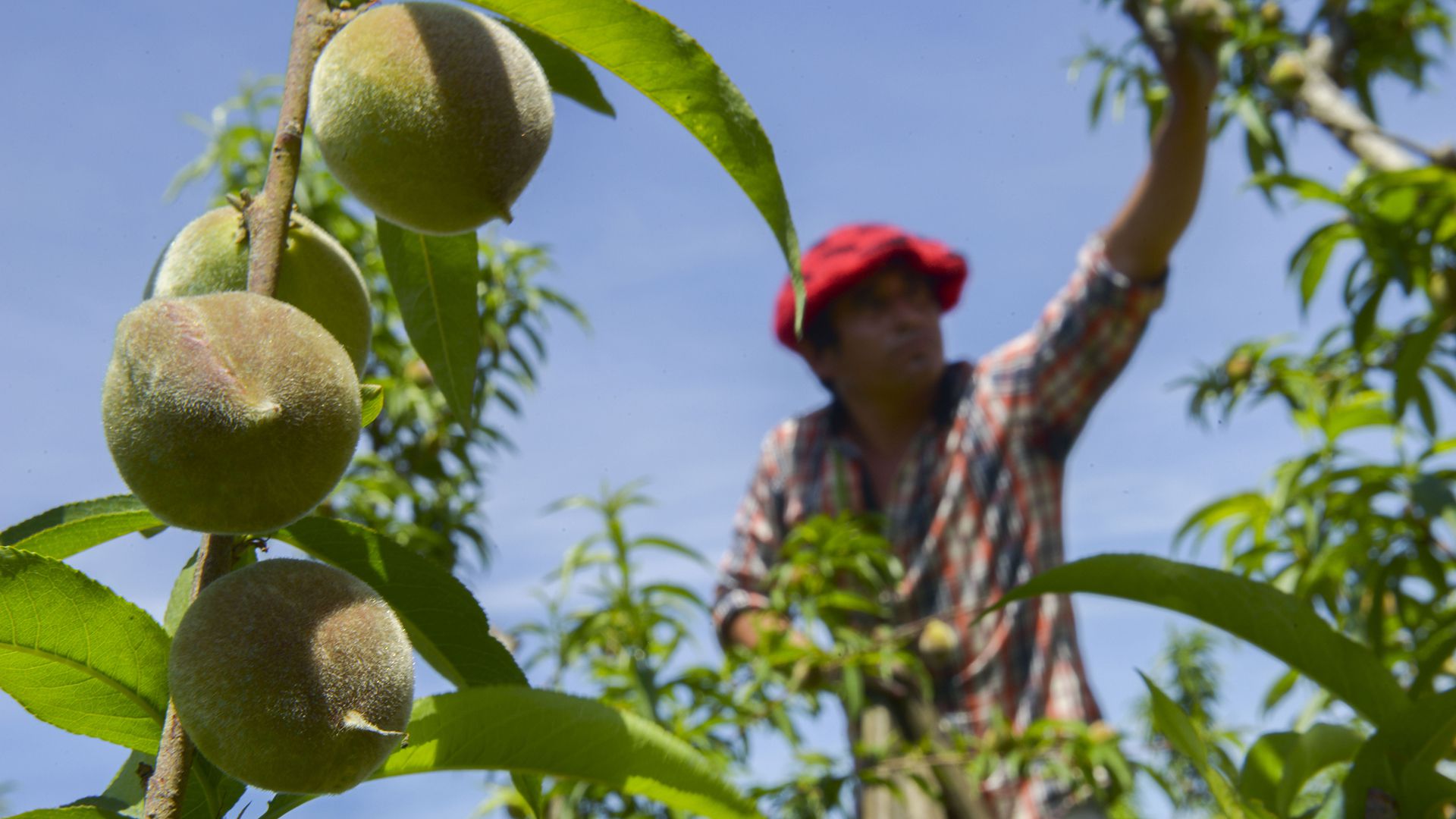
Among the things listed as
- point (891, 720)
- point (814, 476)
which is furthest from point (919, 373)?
point (891, 720)

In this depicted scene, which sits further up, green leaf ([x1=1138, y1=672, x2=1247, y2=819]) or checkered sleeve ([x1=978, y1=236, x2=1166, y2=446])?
checkered sleeve ([x1=978, y1=236, x2=1166, y2=446])

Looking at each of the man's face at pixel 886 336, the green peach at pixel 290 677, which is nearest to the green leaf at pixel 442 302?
the green peach at pixel 290 677

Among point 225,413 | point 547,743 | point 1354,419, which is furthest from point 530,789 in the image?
point 1354,419

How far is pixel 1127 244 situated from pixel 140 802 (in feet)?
11.9

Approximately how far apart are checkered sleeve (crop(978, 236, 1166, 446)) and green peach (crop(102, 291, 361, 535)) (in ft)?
11.7

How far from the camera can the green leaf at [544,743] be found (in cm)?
58

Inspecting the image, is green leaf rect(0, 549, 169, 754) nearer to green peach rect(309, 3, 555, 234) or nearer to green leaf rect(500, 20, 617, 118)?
green peach rect(309, 3, 555, 234)

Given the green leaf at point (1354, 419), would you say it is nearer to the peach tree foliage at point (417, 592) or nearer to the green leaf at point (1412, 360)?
the green leaf at point (1412, 360)

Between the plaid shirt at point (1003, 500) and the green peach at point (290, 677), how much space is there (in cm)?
312

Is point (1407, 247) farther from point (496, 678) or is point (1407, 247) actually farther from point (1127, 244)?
point (496, 678)

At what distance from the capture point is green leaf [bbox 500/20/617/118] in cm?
72

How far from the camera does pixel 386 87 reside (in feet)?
1.87

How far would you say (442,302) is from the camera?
69cm

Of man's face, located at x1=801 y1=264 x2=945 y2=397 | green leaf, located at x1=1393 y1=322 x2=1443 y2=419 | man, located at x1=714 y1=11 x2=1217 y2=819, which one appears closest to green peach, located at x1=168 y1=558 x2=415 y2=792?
green leaf, located at x1=1393 y1=322 x2=1443 y2=419
